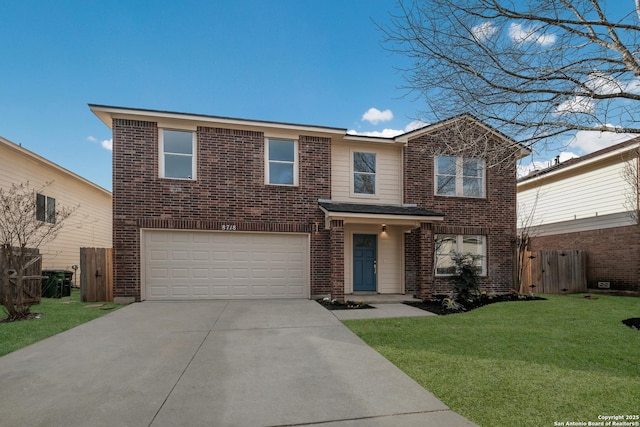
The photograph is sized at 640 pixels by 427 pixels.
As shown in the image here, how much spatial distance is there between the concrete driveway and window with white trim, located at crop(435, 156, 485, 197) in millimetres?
7478

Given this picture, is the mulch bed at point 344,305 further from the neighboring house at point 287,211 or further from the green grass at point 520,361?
the green grass at point 520,361

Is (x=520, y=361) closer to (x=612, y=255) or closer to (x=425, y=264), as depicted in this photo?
(x=425, y=264)

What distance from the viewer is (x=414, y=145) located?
11.1 m

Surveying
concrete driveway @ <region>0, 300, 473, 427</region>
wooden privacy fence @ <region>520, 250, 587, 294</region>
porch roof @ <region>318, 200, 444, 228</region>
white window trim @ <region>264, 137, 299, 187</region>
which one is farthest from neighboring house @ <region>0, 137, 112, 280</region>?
wooden privacy fence @ <region>520, 250, 587, 294</region>

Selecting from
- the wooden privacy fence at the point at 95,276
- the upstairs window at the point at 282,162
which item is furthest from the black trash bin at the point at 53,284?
the upstairs window at the point at 282,162

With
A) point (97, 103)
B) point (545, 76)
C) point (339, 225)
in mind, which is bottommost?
point (339, 225)

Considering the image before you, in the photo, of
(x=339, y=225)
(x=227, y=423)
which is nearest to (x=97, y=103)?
(x=339, y=225)

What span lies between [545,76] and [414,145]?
21.5 ft

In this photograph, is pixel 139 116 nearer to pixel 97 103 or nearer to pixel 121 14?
pixel 97 103

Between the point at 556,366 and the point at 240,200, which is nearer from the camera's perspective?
the point at 556,366

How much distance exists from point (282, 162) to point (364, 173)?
3.02 metres

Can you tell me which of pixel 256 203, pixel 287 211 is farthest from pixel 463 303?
pixel 256 203

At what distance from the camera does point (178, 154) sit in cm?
966

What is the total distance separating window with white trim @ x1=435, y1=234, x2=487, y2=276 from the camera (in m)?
11.0
